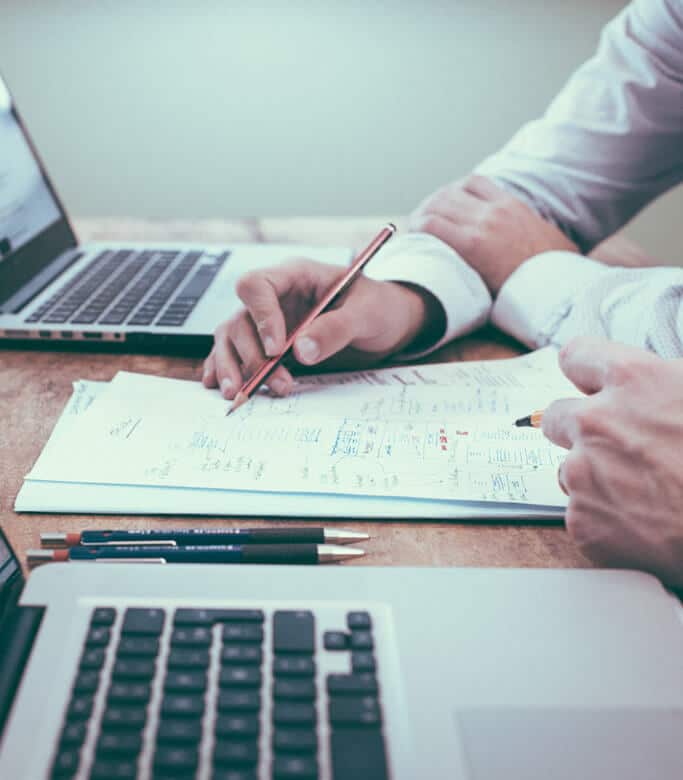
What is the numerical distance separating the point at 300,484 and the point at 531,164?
0.67m

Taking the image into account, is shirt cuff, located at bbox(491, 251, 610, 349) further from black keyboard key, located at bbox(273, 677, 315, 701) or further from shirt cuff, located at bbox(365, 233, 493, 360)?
black keyboard key, located at bbox(273, 677, 315, 701)

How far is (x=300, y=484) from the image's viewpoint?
479 millimetres

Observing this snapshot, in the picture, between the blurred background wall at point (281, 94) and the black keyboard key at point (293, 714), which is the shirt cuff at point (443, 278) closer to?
the black keyboard key at point (293, 714)

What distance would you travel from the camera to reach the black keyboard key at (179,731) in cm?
28

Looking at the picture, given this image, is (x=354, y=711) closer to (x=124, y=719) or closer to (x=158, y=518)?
(x=124, y=719)

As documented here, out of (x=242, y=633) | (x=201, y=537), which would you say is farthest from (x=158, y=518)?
(x=242, y=633)

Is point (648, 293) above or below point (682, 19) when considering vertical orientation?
below

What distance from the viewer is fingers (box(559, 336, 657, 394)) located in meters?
0.44

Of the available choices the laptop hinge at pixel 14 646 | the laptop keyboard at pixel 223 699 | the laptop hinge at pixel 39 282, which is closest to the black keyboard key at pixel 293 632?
the laptop keyboard at pixel 223 699

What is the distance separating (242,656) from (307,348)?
33cm

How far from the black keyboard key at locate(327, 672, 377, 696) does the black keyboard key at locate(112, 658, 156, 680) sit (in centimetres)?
8

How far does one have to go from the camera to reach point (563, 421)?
449 mm

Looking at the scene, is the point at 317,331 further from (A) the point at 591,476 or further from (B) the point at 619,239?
(B) the point at 619,239

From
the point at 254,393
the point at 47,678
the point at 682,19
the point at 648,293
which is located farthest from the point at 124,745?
the point at 682,19
